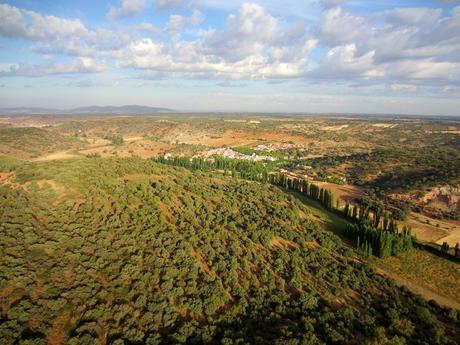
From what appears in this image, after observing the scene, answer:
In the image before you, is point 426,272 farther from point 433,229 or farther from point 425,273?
point 433,229

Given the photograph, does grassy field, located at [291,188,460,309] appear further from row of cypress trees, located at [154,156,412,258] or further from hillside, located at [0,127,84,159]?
hillside, located at [0,127,84,159]

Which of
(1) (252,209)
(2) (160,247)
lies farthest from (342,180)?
(2) (160,247)

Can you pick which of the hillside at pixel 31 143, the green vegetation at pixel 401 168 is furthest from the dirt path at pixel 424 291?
the hillside at pixel 31 143

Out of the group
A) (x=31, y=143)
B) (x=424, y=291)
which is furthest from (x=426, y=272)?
(x=31, y=143)

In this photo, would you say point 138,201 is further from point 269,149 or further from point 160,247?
point 269,149

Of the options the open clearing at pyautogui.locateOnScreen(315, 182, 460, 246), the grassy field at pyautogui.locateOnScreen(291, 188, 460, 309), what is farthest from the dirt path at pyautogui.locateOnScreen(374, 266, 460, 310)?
the open clearing at pyautogui.locateOnScreen(315, 182, 460, 246)
